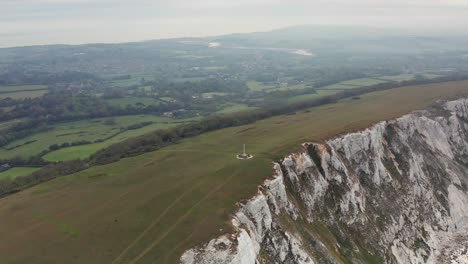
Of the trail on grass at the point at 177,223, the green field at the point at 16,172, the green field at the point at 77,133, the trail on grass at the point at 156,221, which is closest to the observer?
the trail on grass at the point at 177,223

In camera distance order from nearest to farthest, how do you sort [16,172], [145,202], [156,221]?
1. [156,221]
2. [145,202]
3. [16,172]

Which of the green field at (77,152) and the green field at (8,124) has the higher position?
the green field at (8,124)

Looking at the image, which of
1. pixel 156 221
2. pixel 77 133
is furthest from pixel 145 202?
pixel 77 133

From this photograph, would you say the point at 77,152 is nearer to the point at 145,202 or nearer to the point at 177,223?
the point at 145,202

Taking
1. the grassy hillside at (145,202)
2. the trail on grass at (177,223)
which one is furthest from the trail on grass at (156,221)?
the trail on grass at (177,223)

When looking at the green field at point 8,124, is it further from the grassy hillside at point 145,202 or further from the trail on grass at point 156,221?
the trail on grass at point 156,221

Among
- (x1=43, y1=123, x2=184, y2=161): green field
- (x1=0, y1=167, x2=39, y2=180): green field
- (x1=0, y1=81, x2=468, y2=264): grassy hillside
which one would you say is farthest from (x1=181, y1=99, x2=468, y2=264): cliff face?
(x1=0, y1=167, x2=39, y2=180): green field

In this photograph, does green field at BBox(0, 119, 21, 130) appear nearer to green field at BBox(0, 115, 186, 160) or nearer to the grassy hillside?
green field at BBox(0, 115, 186, 160)
